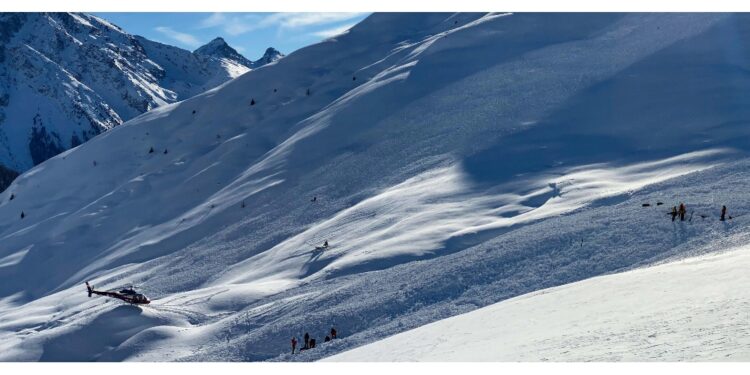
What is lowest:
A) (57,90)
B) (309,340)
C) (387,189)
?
(309,340)

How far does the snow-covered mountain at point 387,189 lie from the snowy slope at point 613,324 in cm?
36

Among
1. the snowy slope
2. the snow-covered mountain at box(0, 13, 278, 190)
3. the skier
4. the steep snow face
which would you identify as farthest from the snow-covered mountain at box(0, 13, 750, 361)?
the steep snow face

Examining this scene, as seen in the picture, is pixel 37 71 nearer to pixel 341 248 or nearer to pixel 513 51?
pixel 513 51

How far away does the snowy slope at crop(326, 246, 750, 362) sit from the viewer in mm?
10539

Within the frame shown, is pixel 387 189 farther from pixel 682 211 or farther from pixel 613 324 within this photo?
pixel 613 324

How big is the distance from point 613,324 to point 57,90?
175 m

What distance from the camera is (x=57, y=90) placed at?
17225 centimetres

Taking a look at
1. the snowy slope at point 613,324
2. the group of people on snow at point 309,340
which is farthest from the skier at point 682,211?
the group of people on snow at point 309,340

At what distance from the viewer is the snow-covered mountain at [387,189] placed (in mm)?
18406

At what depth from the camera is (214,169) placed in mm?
36438

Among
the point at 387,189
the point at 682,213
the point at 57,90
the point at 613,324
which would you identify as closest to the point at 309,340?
the point at 613,324

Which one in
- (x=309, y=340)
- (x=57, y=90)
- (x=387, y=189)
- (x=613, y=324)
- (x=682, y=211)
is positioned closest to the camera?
(x=613, y=324)

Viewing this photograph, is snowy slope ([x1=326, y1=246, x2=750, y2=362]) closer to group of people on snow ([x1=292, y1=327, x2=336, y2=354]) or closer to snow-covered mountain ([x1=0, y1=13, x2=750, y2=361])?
snow-covered mountain ([x1=0, y1=13, x2=750, y2=361])

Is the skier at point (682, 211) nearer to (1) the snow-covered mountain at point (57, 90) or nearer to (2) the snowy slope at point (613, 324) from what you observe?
(2) the snowy slope at point (613, 324)
